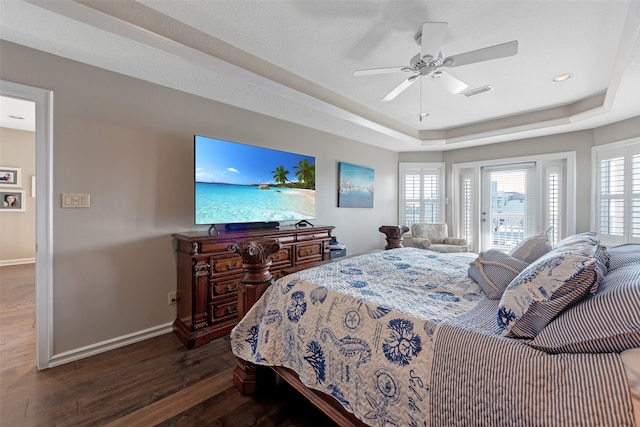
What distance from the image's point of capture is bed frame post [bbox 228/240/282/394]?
5.31ft

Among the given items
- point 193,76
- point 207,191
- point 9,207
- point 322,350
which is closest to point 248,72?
point 193,76

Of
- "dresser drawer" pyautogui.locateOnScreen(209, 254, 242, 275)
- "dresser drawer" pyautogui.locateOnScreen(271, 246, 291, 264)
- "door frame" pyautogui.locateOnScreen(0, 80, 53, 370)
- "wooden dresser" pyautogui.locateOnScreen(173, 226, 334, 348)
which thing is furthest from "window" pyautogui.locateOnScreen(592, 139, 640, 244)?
"door frame" pyautogui.locateOnScreen(0, 80, 53, 370)

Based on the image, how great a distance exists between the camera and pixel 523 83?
9.65 ft

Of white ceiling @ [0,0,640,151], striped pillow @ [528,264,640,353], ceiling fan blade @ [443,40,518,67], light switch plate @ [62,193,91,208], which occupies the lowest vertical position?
striped pillow @ [528,264,640,353]

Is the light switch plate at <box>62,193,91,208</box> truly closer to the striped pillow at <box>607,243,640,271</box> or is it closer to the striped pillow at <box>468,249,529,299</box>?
the striped pillow at <box>468,249,529,299</box>

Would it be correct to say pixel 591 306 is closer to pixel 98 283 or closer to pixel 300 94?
pixel 300 94

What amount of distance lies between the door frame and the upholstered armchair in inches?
183

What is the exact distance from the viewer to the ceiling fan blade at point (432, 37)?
5.41 ft

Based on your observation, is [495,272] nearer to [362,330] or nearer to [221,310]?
[362,330]

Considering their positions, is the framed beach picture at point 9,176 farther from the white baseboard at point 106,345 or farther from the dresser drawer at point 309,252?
the dresser drawer at point 309,252

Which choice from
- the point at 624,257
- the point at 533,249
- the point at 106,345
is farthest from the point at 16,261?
the point at 624,257

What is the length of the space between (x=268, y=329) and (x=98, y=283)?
66.5 inches

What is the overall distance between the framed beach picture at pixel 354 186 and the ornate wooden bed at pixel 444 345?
2.72m

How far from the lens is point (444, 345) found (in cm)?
97
